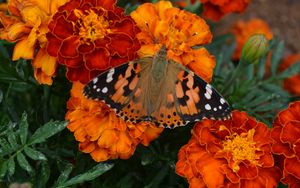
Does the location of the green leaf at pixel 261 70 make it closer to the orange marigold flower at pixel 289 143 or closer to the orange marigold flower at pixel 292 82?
the orange marigold flower at pixel 292 82

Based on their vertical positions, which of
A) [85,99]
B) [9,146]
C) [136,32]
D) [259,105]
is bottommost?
[259,105]

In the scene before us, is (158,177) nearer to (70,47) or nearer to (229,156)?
(229,156)

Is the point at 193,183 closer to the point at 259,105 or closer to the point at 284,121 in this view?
the point at 284,121

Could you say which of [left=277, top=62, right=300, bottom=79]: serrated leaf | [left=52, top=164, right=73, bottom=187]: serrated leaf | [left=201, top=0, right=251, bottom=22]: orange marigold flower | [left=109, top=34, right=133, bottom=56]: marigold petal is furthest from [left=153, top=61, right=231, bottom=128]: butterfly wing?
[left=277, top=62, right=300, bottom=79]: serrated leaf

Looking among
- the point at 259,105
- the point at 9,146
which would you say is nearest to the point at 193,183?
the point at 9,146

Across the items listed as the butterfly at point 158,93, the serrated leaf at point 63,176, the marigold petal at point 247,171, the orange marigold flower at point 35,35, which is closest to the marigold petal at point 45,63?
the orange marigold flower at point 35,35

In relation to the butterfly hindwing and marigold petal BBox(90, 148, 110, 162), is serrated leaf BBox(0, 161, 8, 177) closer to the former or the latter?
marigold petal BBox(90, 148, 110, 162)

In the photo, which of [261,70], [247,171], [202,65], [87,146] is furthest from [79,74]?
[261,70]
